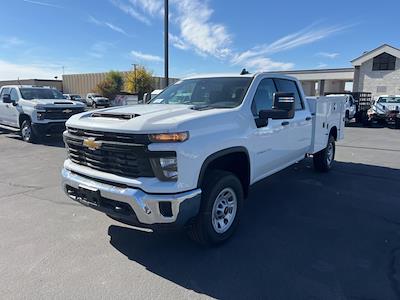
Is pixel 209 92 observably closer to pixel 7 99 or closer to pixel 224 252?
pixel 224 252

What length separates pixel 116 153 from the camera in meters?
3.34

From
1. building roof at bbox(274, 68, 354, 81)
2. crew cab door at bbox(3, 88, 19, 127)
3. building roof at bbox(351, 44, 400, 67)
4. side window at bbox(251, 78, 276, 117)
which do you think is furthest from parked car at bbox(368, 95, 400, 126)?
building roof at bbox(274, 68, 354, 81)

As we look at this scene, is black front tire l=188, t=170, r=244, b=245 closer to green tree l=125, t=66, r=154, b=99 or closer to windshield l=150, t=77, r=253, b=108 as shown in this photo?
windshield l=150, t=77, r=253, b=108

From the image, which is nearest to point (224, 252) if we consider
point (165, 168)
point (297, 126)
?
point (165, 168)

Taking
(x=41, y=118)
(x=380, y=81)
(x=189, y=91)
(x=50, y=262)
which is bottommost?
(x=50, y=262)

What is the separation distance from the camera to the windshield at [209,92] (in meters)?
4.33

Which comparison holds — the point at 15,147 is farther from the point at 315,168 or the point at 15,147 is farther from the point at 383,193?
the point at 383,193

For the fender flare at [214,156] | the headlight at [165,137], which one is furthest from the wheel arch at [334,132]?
the headlight at [165,137]

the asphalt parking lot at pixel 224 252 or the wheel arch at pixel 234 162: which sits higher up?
the wheel arch at pixel 234 162

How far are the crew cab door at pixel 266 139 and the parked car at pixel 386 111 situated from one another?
16.7m

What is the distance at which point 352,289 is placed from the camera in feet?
9.82

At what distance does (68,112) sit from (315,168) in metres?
8.33

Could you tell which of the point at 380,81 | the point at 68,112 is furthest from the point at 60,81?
the point at 68,112

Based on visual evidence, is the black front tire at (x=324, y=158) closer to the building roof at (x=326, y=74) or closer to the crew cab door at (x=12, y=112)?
the crew cab door at (x=12, y=112)
